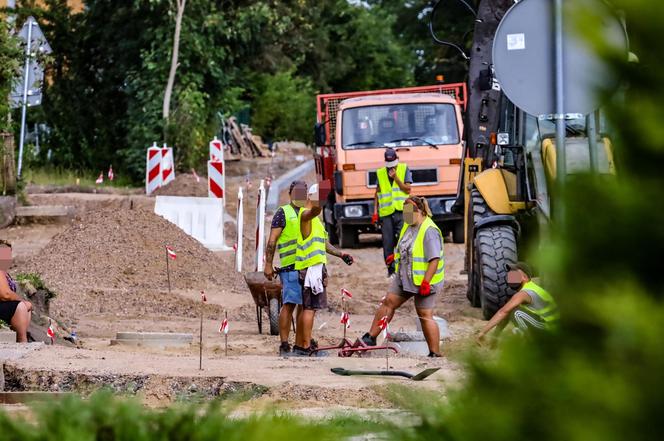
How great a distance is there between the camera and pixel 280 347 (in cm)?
1220

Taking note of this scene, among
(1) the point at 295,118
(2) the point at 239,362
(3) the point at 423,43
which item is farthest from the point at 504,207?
(3) the point at 423,43

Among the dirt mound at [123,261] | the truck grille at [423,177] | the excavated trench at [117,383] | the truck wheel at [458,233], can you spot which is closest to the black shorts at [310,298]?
the excavated trench at [117,383]

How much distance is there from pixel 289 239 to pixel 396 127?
37.4 feet

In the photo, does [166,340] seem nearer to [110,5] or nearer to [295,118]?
[110,5]

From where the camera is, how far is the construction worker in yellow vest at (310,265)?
12.1m

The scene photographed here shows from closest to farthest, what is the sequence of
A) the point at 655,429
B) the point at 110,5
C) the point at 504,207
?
the point at 655,429 < the point at 504,207 < the point at 110,5

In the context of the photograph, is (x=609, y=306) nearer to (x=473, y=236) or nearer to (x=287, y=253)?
(x=287, y=253)

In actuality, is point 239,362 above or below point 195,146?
below

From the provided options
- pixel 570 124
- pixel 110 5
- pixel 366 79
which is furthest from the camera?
pixel 366 79

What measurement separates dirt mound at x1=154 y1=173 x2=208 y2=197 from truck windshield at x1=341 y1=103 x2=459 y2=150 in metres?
5.57

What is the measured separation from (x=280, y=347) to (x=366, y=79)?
55.6 metres

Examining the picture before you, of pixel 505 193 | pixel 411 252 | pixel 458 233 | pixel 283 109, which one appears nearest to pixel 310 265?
pixel 411 252

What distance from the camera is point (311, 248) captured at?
40.0ft

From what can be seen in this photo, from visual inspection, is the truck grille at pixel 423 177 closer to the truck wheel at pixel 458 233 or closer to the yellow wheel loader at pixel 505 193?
the truck wheel at pixel 458 233
